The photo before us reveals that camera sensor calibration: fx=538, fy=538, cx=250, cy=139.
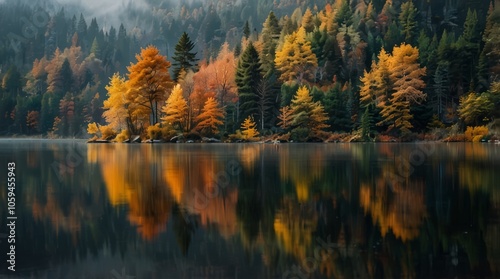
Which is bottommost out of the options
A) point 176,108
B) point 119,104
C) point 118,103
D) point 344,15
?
point 176,108

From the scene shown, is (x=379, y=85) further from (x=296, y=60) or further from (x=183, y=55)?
(x=183, y=55)

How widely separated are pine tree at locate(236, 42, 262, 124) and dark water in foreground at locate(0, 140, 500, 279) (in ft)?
176

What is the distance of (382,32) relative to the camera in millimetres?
99000

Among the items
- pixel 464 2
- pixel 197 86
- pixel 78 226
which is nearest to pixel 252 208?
pixel 78 226

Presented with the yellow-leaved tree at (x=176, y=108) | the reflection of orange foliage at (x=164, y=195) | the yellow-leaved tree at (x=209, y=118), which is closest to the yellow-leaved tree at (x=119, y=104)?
the yellow-leaved tree at (x=176, y=108)

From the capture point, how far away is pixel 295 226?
11.4 meters

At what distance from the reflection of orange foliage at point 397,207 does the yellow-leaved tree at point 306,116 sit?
2007 inches

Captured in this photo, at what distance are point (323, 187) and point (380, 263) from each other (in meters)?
9.16

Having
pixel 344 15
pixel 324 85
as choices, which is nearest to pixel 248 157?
pixel 324 85

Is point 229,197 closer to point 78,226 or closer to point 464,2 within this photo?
point 78,226

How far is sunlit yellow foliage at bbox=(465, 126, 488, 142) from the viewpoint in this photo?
2501 inches

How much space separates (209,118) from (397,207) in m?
57.7

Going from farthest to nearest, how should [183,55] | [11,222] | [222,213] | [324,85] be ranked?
[324,85] → [183,55] → [222,213] → [11,222]

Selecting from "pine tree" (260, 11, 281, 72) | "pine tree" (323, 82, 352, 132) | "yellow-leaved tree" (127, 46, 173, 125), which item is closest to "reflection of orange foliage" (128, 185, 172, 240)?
"yellow-leaved tree" (127, 46, 173, 125)
